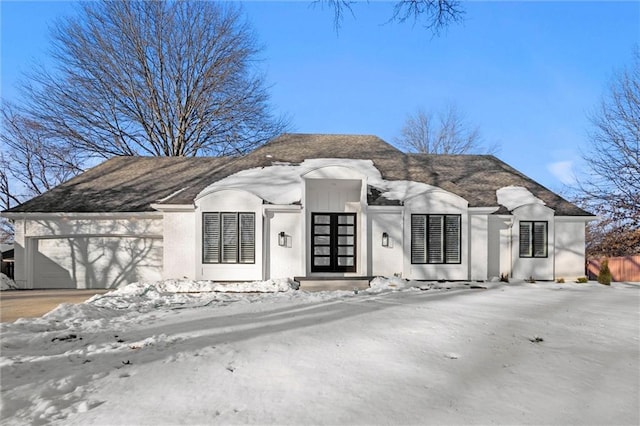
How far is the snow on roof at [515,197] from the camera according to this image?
1405 cm

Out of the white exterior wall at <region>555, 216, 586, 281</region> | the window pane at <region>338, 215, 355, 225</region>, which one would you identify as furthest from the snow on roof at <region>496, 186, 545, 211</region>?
the window pane at <region>338, 215, 355, 225</region>

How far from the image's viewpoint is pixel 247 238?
12391mm

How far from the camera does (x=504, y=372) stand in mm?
4234

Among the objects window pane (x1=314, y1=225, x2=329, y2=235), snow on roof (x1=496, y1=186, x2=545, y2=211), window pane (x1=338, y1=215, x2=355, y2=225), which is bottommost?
window pane (x1=314, y1=225, x2=329, y2=235)

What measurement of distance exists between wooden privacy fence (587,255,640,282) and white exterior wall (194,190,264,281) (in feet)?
50.9

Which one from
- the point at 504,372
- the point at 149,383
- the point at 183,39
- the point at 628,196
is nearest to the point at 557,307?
the point at 504,372

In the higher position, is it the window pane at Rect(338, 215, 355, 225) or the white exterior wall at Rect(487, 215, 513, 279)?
the window pane at Rect(338, 215, 355, 225)

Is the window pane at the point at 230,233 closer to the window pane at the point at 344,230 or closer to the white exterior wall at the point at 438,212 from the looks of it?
the window pane at the point at 344,230

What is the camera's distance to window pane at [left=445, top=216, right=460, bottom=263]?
42.1 feet

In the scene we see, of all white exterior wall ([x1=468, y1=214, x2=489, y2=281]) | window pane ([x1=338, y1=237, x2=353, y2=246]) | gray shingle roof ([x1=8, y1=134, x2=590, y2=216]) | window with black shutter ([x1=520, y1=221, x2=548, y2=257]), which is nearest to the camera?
white exterior wall ([x1=468, y1=214, x2=489, y2=281])

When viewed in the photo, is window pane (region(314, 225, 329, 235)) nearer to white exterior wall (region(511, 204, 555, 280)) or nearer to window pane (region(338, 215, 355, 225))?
window pane (region(338, 215, 355, 225))

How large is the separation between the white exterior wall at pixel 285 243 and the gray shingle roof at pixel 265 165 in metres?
2.70

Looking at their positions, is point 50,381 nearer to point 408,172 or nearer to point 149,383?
point 149,383

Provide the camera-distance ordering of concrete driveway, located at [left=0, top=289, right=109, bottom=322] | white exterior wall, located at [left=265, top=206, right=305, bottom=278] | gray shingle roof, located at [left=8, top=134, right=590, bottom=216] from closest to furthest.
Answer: concrete driveway, located at [left=0, top=289, right=109, bottom=322], white exterior wall, located at [left=265, top=206, right=305, bottom=278], gray shingle roof, located at [left=8, top=134, right=590, bottom=216]
